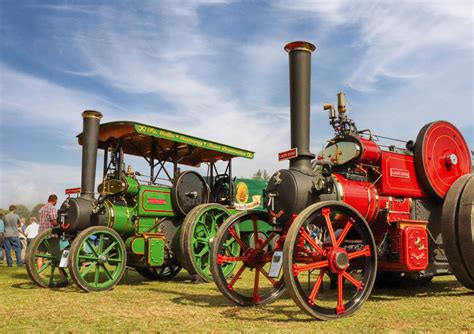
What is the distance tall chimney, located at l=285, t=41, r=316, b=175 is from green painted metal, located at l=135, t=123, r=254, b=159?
3.12 m

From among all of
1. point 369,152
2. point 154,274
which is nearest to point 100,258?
point 154,274

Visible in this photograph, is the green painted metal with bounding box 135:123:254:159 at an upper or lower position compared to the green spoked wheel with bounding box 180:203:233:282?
upper

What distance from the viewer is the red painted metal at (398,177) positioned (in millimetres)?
5641

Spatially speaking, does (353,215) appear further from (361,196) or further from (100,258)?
(100,258)

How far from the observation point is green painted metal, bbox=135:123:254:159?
292 inches

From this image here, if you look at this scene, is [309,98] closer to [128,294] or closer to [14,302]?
[128,294]

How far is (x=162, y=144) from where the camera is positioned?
27.8 feet

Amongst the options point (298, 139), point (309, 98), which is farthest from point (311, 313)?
point (309, 98)

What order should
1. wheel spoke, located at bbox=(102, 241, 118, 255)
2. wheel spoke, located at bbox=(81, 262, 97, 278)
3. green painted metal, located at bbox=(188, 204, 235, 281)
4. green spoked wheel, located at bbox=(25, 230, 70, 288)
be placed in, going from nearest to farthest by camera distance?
wheel spoke, located at bbox=(81, 262, 97, 278), wheel spoke, located at bbox=(102, 241, 118, 255), green spoked wheel, located at bbox=(25, 230, 70, 288), green painted metal, located at bbox=(188, 204, 235, 281)

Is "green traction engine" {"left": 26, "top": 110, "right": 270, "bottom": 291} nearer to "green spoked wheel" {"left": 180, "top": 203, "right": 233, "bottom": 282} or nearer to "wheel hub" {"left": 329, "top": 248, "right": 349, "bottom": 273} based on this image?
"green spoked wheel" {"left": 180, "top": 203, "right": 233, "bottom": 282}

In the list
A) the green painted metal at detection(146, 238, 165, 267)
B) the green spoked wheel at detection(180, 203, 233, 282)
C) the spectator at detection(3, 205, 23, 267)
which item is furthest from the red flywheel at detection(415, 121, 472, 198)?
the spectator at detection(3, 205, 23, 267)

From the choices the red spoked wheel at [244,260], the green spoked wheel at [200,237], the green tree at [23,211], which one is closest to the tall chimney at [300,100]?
the red spoked wheel at [244,260]

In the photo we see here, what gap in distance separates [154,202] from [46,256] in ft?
5.69

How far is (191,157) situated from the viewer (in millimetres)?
9359
